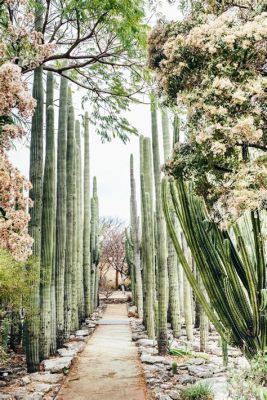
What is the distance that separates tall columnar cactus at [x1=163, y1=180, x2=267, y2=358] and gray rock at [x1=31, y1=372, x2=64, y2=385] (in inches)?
92.5

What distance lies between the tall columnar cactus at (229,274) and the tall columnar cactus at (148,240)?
13.0 feet

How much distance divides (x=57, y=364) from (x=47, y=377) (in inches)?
21.0

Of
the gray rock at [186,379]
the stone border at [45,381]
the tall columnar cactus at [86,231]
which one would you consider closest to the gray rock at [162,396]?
the gray rock at [186,379]

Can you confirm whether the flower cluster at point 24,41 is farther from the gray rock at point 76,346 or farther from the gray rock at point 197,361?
the gray rock at point 76,346

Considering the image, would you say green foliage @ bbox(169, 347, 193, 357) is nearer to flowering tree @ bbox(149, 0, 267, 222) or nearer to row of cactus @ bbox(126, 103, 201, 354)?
row of cactus @ bbox(126, 103, 201, 354)

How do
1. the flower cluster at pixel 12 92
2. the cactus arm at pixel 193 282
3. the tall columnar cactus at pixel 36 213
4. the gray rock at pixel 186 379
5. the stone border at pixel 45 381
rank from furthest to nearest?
1. the tall columnar cactus at pixel 36 213
2. the gray rock at pixel 186 379
3. the cactus arm at pixel 193 282
4. the stone border at pixel 45 381
5. the flower cluster at pixel 12 92

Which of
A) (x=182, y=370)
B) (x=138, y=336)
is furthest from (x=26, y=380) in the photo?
(x=138, y=336)

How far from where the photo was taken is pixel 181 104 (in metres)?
4.04

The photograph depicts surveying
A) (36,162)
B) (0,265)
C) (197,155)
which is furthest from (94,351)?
(197,155)

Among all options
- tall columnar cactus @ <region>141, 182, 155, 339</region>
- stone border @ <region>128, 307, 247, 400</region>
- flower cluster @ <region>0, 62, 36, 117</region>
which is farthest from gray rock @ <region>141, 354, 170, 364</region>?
flower cluster @ <region>0, 62, 36, 117</region>

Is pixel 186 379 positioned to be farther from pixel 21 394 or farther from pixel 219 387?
pixel 21 394

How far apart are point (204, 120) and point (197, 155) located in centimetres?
36

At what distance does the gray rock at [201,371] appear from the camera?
5.68m

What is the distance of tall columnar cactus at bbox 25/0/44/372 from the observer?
5934 millimetres
